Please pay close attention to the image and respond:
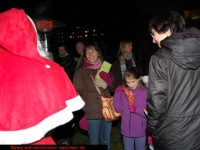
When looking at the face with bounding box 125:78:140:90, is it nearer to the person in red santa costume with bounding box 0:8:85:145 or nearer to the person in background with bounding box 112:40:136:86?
the person in background with bounding box 112:40:136:86

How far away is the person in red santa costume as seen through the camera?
1783mm

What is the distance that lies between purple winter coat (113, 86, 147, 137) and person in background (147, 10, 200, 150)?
0.99 metres

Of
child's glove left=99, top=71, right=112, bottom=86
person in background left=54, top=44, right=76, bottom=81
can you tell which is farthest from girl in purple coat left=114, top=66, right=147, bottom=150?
person in background left=54, top=44, right=76, bottom=81

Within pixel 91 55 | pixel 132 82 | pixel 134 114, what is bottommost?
pixel 134 114

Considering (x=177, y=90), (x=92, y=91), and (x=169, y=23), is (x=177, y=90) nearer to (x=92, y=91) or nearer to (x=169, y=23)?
A: (x=169, y=23)

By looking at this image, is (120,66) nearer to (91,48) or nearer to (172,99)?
(91,48)

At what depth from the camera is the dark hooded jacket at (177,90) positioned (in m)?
2.50

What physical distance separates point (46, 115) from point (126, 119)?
2.15m

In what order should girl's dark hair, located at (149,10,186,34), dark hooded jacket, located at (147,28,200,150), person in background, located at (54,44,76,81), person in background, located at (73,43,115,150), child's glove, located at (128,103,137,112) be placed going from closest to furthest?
dark hooded jacket, located at (147,28,200,150) → girl's dark hair, located at (149,10,186,34) → child's glove, located at (128,103,137,112) → person in background, located at (73,43,115,150) → person in background, located at (54,44,76,81)

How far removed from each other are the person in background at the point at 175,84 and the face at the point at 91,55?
1598 mm

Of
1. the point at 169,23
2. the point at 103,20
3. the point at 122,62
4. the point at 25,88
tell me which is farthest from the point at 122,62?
the point at 103,20

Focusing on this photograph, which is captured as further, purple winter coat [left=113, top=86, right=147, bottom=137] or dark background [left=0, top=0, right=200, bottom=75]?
dark background [left=0, top=0, right=200, bottom=75]

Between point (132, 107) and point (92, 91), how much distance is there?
0.72 meters

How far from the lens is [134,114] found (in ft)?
12.5
